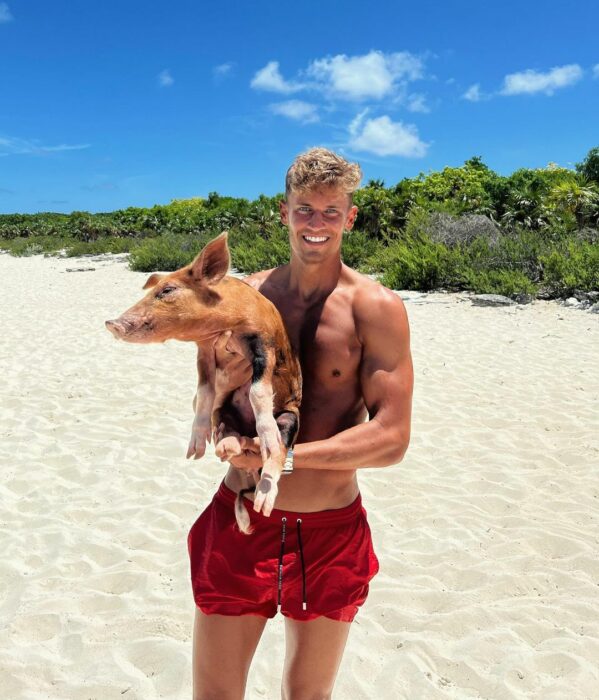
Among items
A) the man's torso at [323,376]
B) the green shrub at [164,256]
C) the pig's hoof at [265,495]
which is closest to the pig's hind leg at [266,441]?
the pig's hoof at [265,495]

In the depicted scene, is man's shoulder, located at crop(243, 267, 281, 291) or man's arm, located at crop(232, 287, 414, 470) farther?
man's shoulder, located at crop(243, 267, 281, 291)

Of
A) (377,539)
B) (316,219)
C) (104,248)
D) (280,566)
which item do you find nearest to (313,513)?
(280,566)

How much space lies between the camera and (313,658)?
6.42 feet

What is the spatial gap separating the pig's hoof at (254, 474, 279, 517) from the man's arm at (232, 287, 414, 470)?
0.46 m

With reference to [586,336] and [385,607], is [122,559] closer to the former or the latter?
[385,607]

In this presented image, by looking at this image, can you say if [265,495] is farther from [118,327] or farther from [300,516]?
[300,516]

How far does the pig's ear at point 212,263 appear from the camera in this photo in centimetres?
143

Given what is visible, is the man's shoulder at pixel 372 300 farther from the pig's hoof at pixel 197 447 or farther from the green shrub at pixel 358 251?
the green shrub at pixel 358 251

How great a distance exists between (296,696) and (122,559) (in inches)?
101

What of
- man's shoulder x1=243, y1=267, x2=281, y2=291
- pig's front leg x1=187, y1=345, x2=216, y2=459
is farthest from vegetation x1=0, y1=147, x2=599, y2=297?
pig's front leg x1=187, y1=345, x2=216, y2=459

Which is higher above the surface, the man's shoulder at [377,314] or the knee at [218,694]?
the man's shoulder at [377,314]

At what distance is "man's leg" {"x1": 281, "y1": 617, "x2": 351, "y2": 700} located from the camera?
76.9 inches

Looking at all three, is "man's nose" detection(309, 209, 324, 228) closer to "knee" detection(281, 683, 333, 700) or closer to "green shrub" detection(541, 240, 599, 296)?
"knee" detection(281, 683, 333, 700)

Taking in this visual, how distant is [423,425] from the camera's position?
23.5 ft
